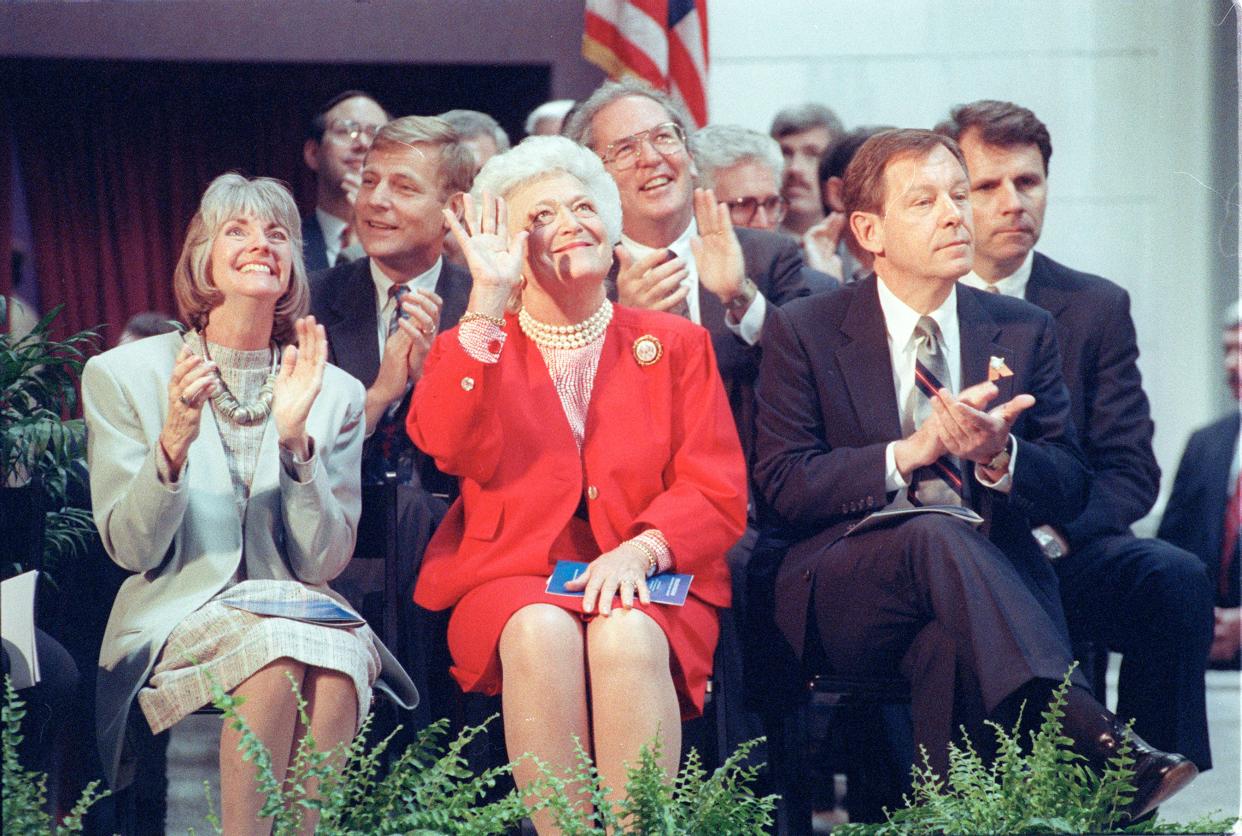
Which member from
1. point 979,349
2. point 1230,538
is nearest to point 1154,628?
point 979,349

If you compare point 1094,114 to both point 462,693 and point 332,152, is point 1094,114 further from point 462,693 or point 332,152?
point 462,693

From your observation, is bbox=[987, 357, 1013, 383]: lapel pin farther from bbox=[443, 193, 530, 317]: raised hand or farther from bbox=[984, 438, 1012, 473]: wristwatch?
bbox=[443, 193, 530, 317]: raised hand

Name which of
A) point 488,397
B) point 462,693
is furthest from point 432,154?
point 462,693

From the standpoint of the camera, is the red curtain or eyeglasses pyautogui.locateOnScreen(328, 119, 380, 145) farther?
the red curtain

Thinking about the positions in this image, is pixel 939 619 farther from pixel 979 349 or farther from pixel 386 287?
pixel 386 287

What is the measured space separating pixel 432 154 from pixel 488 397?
3.37ft

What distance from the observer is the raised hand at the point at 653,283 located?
3658 mm

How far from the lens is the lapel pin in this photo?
3.43 meters

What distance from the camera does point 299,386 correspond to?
10.2ft

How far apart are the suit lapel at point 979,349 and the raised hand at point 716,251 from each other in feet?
1.77

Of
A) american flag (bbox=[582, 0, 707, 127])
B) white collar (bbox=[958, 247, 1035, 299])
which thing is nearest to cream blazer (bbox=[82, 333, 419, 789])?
white collar (bbox=[958, 247, 1035, 299])

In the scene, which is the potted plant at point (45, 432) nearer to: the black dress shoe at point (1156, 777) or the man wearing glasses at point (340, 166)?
the man wearing glasses at point (340, 166)

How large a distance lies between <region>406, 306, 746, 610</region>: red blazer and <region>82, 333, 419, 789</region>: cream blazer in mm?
204

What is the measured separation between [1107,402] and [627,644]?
1.51 m
